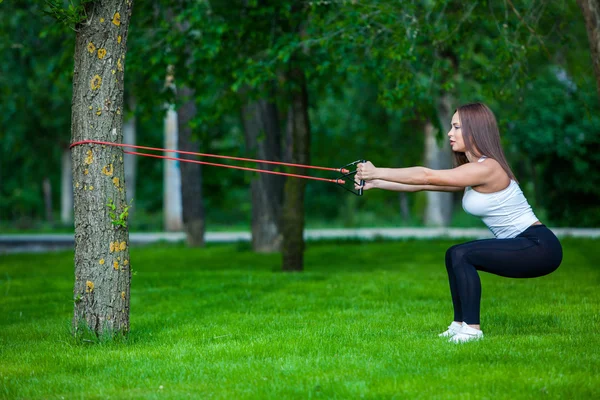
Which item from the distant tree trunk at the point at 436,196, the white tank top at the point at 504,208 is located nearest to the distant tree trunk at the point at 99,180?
the white tank top at the point at 504,208

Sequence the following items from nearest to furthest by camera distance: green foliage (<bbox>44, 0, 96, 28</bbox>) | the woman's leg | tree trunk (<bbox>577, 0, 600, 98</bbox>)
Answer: the woman's leg < green foliage (<bbox>44, 0, 96, 28</bbox>) < tree trunk (<bbox>577, 0, 600, 98</bbox>)

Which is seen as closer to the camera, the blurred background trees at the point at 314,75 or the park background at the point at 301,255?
the park background at the point at 301,255

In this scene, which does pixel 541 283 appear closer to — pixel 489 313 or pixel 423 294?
pixel 423 294

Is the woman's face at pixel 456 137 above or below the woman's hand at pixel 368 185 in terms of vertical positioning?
above

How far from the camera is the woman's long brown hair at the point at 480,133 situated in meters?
5.84

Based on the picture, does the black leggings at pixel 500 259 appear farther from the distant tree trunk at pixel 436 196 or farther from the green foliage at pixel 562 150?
the distant tree trunk at pixel 436 196

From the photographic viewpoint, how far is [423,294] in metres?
9.00

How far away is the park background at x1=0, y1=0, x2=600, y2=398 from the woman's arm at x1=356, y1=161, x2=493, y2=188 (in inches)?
46.2

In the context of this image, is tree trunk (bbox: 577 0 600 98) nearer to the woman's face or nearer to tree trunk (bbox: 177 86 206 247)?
the woman's face

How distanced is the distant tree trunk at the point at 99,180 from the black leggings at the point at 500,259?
2649 millimetres

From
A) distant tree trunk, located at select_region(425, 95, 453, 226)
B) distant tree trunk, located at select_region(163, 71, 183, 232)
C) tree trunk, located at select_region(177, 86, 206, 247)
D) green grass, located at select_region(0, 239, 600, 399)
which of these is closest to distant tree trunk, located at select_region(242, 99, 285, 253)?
tree trunk, located at select_region(177, 86, 206, 247)

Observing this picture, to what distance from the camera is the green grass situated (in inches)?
187

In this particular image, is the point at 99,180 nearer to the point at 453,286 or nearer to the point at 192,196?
the point at 453,286

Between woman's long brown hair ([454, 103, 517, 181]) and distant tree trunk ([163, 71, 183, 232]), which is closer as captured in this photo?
woman's long brown hair ([454, 103, 517, 181])
